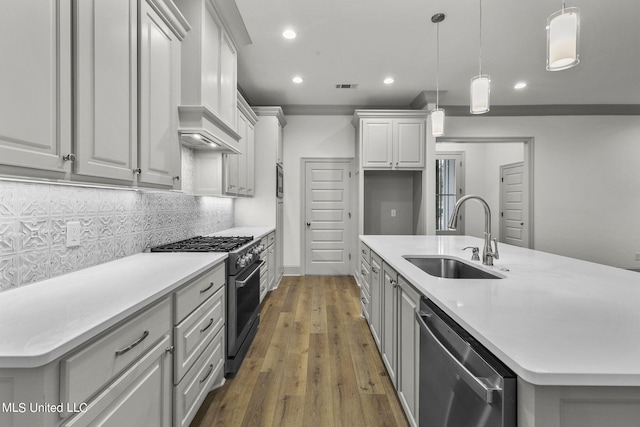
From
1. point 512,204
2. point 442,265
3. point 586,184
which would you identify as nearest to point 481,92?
point 442,265

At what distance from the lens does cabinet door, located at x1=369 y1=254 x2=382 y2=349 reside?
233cm

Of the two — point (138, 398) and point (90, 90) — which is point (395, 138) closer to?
point (90, 90)

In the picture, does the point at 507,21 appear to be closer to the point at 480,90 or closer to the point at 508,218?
the point at 480,90

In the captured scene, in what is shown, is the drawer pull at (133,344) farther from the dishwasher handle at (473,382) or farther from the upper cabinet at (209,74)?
the upper cabinet at (209,74)

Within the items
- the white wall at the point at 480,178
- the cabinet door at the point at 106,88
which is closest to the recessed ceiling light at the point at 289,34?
the cabinet door at the point at 106,88

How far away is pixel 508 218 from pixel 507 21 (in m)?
4.62

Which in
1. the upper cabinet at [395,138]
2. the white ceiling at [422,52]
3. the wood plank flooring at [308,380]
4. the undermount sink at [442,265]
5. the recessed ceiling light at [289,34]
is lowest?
the wood plank flooring at [308,380]

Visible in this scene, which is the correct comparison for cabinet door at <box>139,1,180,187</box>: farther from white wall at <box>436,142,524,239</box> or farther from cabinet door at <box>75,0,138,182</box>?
white wall at <box>436,142,524,239</box>

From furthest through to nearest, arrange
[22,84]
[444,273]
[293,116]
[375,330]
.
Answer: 1. [293,116]
2. [375,330]
3. [444,273]
4. [22,84]

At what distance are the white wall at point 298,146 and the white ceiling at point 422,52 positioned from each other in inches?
12.7

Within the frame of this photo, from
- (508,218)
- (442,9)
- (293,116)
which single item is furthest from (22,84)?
(508,218)

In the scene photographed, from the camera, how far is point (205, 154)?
2.92 m

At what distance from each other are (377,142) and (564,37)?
3.17 metres

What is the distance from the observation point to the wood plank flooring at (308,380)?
1.79 metres
